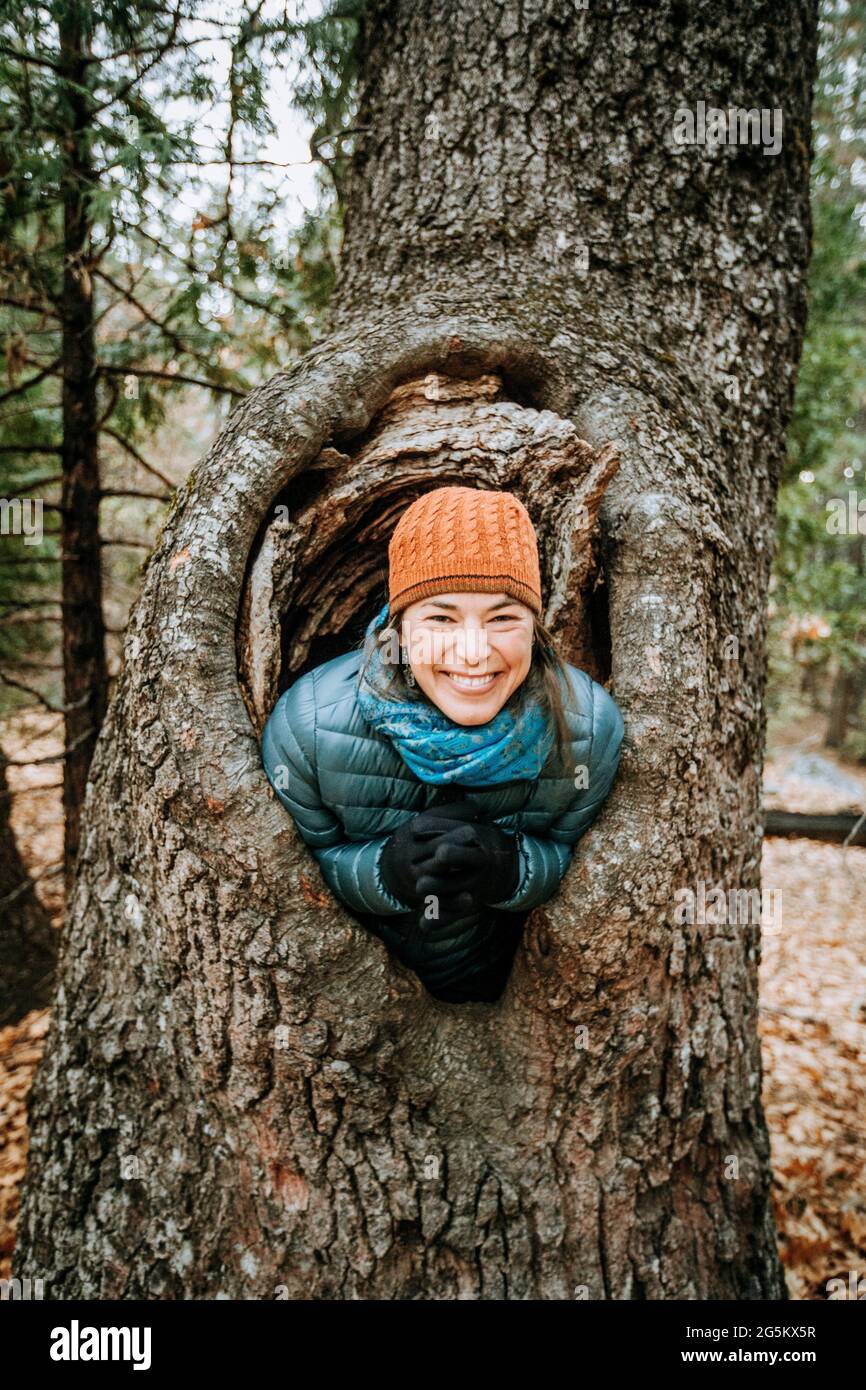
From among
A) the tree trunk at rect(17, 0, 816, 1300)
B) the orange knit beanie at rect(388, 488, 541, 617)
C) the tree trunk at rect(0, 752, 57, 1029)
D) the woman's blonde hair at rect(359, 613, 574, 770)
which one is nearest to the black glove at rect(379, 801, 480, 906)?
the tree trunk at rect(17, 0, 816, 1300)

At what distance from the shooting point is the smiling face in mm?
2100

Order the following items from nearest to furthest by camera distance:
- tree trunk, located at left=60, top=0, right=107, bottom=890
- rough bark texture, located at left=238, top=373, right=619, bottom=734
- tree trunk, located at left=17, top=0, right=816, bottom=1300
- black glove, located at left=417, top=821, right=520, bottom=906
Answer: black glove, located at left=417, top=821, right=520, bottom=906, tree trunk, located at left=17, top=0, right=816, bottom=1300, rough bark texture, located at left=238, top=373, right=619, bottom=734, tree trunk, located at left=60, top=0, right=107, bottom=890

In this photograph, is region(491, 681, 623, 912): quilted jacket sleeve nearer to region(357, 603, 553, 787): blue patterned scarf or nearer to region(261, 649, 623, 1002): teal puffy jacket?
region(261, 649, 623, 1002): teal puffy jacket

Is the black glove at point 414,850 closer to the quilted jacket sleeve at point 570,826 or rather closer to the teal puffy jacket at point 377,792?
the teal puffy jacket at point 377,792

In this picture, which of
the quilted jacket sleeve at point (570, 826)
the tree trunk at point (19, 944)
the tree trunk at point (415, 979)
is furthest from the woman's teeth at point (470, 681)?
the tree trunk at point (19, 944)

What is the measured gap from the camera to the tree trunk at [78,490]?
149 inches

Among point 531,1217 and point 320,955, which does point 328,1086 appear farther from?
point 531,1217

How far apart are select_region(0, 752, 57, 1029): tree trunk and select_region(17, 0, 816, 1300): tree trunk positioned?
293 centimetres

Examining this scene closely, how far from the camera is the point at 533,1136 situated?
2418 mm

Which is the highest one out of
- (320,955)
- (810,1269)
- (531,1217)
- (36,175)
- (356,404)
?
(36,175)

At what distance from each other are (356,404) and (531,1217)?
2.68 m

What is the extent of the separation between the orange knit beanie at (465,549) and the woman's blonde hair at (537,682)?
0.10m

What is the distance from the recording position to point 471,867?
205cm

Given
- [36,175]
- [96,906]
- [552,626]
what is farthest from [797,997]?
[36,175]
